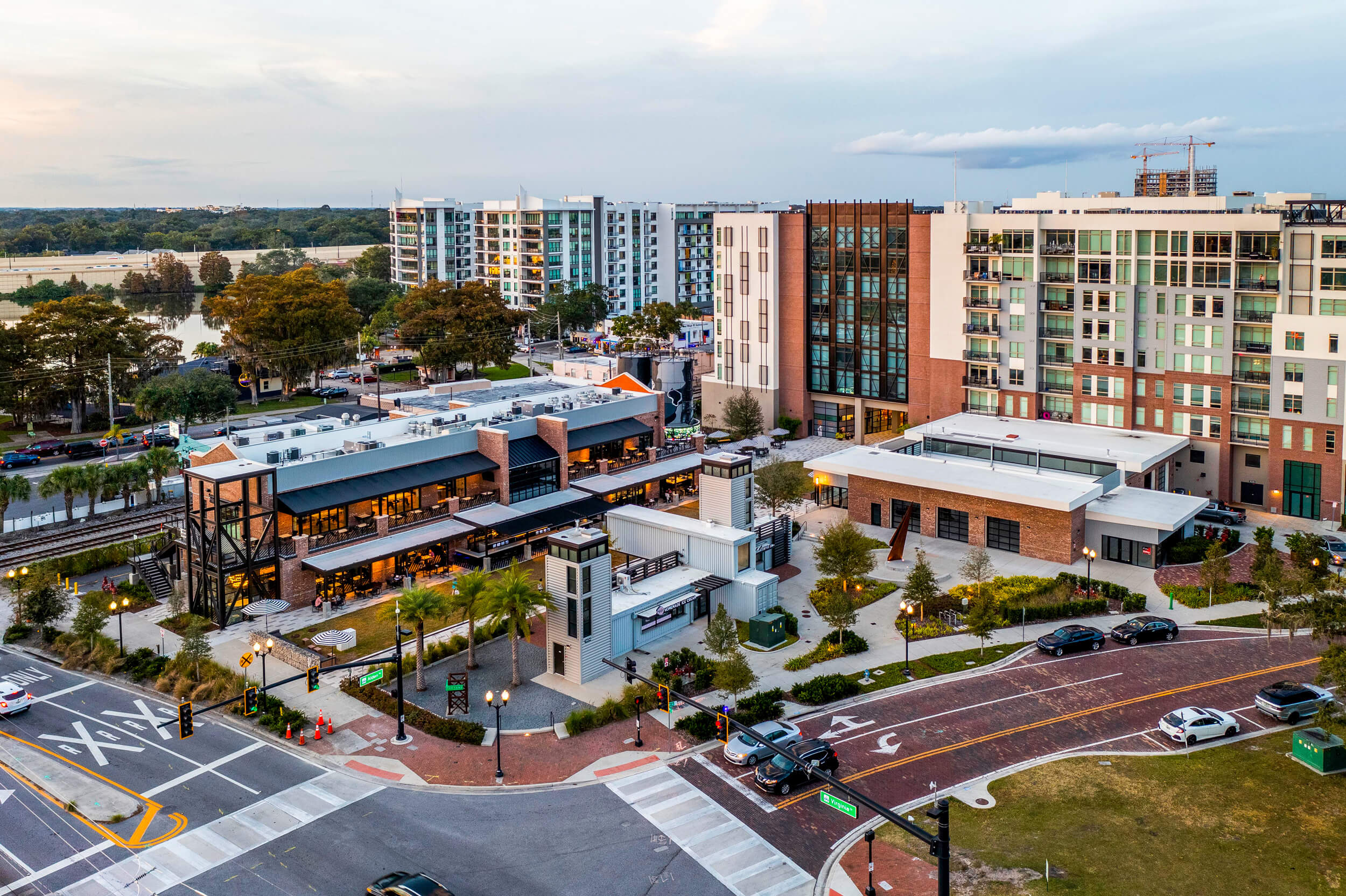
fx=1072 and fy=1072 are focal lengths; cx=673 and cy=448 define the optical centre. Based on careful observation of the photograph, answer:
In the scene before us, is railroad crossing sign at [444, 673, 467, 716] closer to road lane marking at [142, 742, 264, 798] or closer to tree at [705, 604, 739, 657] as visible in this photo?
road lane marking at [142, 742, 264, 798]

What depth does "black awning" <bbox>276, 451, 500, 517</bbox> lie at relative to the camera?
5859 cm

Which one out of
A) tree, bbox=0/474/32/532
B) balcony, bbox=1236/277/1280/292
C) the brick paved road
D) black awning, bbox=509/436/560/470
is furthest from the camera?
balcony, bbox=1236/277/1280/292

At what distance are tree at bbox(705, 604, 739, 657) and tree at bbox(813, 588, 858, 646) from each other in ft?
18.7

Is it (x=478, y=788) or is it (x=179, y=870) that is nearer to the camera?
(x=179, y=870)

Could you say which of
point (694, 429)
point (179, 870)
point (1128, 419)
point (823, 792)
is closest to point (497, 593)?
point (179, 870)

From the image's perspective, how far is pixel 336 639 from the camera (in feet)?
164

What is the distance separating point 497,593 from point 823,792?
19.5 metres

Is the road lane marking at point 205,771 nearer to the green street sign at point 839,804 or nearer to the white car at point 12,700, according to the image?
the white car at point 12,700

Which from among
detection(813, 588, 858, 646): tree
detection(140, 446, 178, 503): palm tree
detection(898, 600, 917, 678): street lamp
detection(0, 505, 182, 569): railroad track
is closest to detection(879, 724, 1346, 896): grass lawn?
detection(898, 600, 917, 678): street lamp

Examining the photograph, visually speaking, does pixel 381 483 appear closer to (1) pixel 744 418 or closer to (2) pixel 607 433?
(2) pixel 607 433

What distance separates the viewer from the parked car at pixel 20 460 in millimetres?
87875

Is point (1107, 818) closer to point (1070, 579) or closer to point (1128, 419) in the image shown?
point (1070, 579)

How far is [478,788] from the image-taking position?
125 ft

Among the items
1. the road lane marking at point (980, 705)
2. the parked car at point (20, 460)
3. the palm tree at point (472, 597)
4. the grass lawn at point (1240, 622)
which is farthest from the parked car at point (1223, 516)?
the parked car at point (20, 460)
